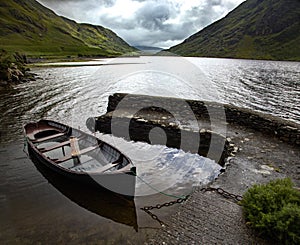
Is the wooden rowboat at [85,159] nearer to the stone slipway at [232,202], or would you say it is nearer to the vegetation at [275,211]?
the stone slipway at [232,202]

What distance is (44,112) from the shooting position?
2245 cm

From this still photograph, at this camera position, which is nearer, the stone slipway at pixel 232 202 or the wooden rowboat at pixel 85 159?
the stone slipway at pixel 232 202

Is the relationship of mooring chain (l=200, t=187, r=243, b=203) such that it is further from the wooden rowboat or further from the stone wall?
the stone wall

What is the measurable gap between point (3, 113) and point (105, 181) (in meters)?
19.1

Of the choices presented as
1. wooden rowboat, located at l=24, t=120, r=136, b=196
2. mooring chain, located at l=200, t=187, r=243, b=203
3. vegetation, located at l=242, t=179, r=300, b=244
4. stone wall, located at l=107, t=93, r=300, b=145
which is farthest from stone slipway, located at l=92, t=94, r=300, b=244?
wooden rowboat, located at l=24, t=120, r=136, b=196

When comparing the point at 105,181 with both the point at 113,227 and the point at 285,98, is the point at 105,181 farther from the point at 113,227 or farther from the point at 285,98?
the point at 285,98

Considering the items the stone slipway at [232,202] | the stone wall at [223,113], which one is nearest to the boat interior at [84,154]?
the stone slipway at [232,202]

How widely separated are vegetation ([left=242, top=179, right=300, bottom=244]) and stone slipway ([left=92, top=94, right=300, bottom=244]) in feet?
1.22

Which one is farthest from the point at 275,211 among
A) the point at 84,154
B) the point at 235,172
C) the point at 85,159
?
the point at 85,159

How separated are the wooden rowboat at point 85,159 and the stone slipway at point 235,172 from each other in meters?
2.15

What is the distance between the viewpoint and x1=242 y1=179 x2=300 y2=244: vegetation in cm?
499

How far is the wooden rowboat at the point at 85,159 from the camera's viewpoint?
773 cm

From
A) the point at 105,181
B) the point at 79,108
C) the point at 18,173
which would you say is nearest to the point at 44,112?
the point at 79,108

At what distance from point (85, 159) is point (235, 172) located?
719 cm
